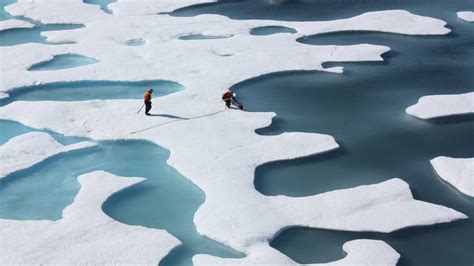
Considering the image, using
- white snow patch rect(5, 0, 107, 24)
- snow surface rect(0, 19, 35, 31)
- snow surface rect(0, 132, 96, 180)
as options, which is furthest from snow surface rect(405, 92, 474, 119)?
snow surface rect(0, 19, 35, 31)

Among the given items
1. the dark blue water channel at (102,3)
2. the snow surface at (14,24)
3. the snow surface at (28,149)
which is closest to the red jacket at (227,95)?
the snow surface at (28,149)

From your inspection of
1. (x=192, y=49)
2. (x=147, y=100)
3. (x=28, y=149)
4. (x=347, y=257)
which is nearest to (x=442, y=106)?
(x=347, y=257)

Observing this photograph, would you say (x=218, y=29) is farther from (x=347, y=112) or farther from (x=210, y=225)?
(x=210, y=225)

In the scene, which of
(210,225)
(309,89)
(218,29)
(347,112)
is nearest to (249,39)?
(218,29)

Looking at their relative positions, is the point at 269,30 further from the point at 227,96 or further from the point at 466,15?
the point at 466,15

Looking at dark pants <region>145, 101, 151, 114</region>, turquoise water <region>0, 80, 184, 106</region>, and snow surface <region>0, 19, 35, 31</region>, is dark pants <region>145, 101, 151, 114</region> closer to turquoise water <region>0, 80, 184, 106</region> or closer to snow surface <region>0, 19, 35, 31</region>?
turquoise water <region>0, 80, 184, 106</region>

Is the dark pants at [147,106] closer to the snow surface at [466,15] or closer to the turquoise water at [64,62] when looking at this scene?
the turquoise water at [64,62]
